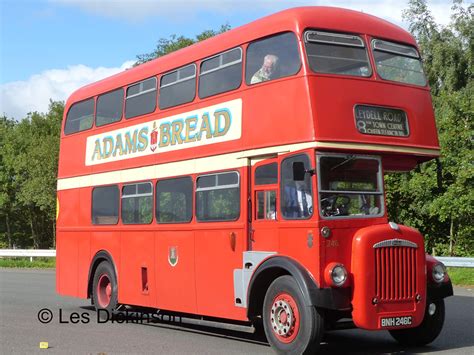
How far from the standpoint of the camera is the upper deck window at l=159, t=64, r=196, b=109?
11834 mm

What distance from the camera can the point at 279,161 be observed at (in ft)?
32.0

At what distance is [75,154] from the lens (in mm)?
15258

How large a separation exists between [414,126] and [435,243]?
57.9 feet

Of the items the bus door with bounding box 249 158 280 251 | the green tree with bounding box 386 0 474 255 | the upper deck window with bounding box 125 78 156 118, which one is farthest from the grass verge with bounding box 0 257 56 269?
the bus door with bounding box 249 158 280 251

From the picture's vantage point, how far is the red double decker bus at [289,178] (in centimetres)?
915

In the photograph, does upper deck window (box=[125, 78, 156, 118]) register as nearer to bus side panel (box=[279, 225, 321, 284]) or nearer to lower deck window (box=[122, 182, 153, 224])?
lower deck window (box=[122, 182, 153, 224])

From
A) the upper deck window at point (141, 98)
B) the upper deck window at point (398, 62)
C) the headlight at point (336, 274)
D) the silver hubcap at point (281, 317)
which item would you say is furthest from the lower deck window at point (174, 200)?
the upper deck window at point (398, 62)

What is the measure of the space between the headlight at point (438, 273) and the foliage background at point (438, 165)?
1345 mm

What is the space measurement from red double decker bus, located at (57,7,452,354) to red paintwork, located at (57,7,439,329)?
0.02 meters

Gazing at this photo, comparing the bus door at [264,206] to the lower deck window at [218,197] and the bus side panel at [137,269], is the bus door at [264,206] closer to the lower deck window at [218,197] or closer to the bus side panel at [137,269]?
the lower deck window at [218,197]

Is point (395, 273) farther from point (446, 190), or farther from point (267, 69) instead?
point (446, 190)

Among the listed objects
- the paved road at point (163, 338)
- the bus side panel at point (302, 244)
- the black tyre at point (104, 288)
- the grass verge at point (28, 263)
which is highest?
the bus side panel at point (302, 244)

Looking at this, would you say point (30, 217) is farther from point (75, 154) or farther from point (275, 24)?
point (275, 24)

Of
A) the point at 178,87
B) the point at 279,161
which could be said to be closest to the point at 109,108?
the point at 178,87
